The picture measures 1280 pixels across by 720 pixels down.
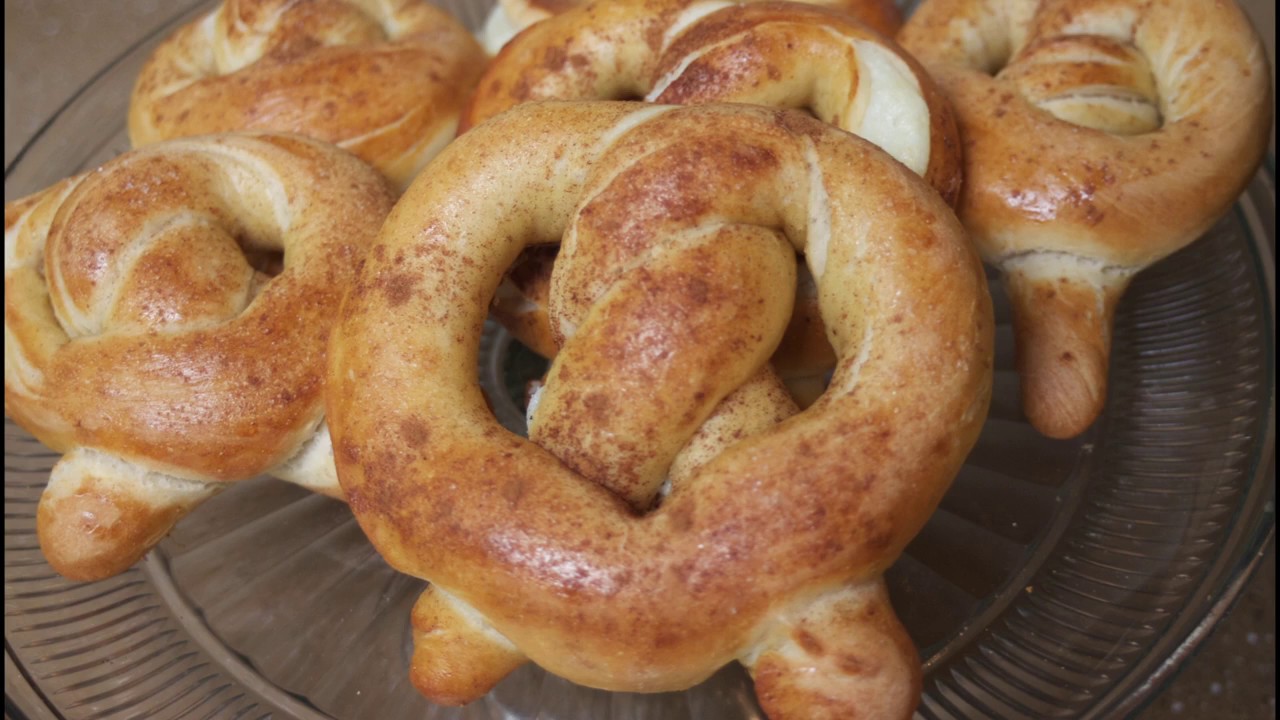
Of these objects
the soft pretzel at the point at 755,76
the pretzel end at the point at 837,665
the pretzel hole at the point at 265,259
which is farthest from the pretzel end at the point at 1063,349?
the pretzel hole at the point at 265,259

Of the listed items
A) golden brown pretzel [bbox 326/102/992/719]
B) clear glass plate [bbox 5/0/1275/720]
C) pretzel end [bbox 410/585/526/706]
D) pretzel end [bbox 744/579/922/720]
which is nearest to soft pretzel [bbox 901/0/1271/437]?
clear glass plate [bbox 5/0/1275/720]

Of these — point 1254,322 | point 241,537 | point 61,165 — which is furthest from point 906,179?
point 61,165

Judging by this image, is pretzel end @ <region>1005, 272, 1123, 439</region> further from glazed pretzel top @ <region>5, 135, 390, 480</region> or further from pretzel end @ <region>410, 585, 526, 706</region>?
glazed pretzel top @ <region>5, 135, 390, 480</region>

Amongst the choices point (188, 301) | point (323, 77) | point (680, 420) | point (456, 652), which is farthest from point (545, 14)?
point (456, 652)

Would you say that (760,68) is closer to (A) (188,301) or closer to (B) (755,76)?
(B) (755,76)

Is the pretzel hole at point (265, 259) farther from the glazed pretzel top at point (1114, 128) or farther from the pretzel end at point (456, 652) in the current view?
the glazed pretzel top at point (1114, 128)

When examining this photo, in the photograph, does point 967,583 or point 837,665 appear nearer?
point 837,665
